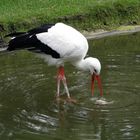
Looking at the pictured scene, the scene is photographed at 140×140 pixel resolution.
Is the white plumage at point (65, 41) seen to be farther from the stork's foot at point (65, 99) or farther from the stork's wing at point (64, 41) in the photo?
the stork's foot at point (65, 99)

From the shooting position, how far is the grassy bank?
13.0 m

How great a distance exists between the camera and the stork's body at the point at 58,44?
900 cm

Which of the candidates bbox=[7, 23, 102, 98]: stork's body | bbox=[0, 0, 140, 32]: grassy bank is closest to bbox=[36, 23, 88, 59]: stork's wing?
bbox=[7, 23, 102, 98]: stork's body

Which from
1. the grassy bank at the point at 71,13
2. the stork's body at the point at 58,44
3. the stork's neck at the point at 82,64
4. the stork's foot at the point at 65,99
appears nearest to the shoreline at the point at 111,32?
the grassy bank at the point at 71,13

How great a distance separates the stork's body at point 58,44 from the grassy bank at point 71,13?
3.42m

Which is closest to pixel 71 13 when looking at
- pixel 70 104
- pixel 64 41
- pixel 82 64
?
pixel 82 64

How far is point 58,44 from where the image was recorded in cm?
910

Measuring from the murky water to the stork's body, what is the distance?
47cm

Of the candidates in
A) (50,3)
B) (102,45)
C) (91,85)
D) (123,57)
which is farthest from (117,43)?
(91,85)

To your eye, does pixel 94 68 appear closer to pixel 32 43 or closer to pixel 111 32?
pixel 32 43

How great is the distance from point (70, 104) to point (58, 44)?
0.96 m

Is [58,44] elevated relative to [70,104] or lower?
elevated

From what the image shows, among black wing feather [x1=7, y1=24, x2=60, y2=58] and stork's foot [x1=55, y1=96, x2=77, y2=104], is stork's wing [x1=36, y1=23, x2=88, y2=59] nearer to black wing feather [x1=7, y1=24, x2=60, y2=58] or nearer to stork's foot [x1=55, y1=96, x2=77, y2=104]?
black wing feather [x1=7, y1=24, x2=60, y2=58]

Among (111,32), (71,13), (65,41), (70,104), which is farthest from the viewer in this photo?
(111,32)
